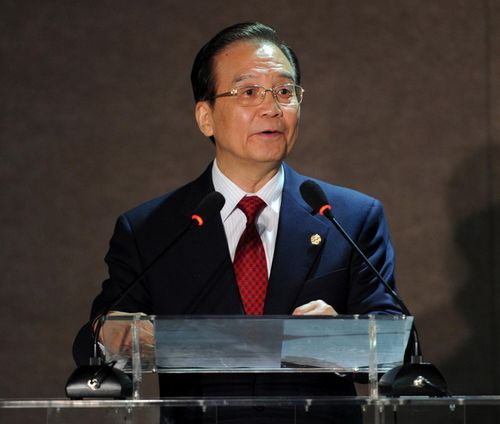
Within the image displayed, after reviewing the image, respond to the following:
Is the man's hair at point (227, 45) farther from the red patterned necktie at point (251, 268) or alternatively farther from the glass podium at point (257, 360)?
the glass podium at point (257, 360)

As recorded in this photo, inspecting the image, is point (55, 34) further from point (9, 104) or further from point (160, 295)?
point (160, 295)

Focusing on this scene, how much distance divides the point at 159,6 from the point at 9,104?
67cm

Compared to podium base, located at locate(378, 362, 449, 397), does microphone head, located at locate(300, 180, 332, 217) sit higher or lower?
higher

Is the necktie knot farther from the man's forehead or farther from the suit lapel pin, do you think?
the man's forehead

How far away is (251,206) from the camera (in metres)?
2.46

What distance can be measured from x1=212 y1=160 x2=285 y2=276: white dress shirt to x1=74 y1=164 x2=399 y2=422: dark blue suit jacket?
0.02 metres

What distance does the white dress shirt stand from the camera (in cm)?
243

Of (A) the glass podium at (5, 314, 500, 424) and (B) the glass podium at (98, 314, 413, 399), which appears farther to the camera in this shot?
(B) the glass podium at (98, 314, 413, 399)

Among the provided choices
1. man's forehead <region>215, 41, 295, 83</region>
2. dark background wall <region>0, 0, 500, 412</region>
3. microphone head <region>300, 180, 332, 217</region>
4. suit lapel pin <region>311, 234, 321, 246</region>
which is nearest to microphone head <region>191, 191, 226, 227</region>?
microphone head <region>300, 180, 332, 217</region>

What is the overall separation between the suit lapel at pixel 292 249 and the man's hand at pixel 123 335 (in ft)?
1.50

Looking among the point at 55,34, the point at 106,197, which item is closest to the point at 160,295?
the point at 106,197

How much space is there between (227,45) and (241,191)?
36 centimetres

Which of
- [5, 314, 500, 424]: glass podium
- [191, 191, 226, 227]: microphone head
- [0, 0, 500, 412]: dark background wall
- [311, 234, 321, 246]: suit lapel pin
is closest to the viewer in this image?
[5, 314, 500, 424]: glass podium

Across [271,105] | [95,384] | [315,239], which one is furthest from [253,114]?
[95,384]
